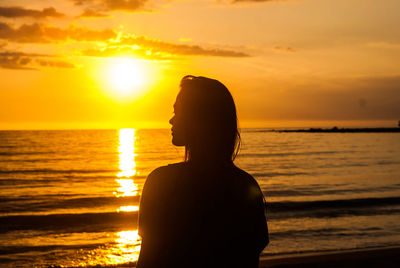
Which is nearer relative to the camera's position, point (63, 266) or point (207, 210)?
point (207, 210)

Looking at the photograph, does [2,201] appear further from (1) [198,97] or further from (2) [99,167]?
(1) [198,97]

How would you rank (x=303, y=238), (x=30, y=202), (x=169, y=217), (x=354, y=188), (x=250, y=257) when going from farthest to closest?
(x=354, y=188) < (x=30, y=202) < (x=303, y=238) < (x=250, y=257) < (x=169, y=217)

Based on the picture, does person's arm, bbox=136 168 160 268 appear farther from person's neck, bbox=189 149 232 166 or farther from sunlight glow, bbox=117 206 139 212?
sunlight glow, bbox=117 206 139 212

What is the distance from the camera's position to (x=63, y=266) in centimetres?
1028

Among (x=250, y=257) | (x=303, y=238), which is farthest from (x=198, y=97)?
(x=303, y=238)

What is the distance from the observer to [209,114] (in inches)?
84.6

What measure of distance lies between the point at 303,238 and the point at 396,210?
669cm

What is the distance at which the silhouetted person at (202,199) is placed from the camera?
2.05m

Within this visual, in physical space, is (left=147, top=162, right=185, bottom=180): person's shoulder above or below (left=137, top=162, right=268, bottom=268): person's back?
above

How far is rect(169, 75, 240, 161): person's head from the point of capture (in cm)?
213

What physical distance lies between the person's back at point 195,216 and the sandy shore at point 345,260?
22.0 ft

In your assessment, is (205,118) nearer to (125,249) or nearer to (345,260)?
(345,260)

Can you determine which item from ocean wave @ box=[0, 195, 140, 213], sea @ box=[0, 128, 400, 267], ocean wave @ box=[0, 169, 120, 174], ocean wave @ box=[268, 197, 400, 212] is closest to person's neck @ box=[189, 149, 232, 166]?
sea @ box=[0, 128, 400, 267]

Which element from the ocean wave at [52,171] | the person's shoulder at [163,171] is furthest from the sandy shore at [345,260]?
the ocean wave at [52,171]
